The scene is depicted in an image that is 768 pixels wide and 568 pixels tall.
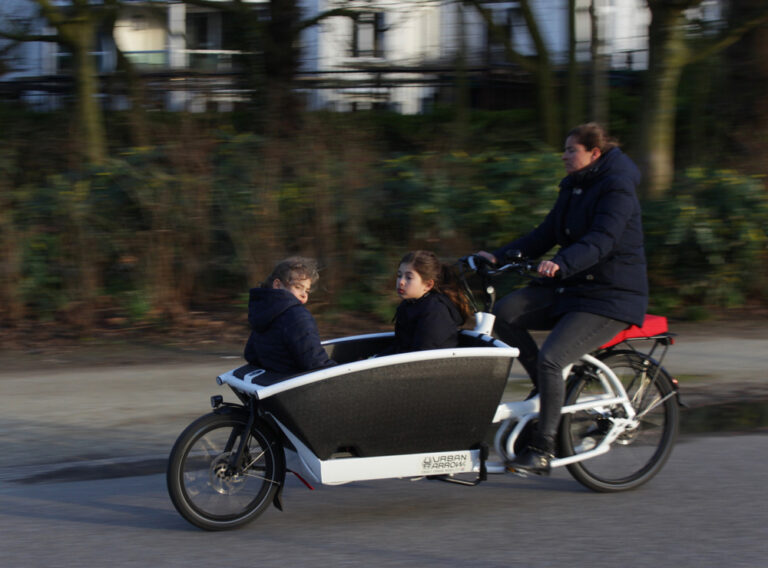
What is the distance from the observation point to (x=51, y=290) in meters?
9.01

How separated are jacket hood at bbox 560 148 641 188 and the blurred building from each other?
20.5 feet

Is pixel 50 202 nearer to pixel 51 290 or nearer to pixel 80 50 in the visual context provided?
pixel 51 290

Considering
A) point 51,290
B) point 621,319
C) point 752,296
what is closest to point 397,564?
point 621,319

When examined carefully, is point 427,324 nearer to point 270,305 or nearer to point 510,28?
point 270,305

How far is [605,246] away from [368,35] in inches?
338

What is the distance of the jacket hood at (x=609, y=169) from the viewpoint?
4.50 metres

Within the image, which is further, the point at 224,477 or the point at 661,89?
the point at 661,89

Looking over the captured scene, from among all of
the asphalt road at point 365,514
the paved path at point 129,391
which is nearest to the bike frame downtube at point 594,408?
the asphalt road at point 365,514

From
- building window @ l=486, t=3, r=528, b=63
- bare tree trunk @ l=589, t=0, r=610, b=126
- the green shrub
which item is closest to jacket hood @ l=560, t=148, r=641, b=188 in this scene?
the green shrub

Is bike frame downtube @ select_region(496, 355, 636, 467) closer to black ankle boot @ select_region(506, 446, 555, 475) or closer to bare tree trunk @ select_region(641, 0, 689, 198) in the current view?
black ankle boot @ select_region(506, 446, 555, 475)

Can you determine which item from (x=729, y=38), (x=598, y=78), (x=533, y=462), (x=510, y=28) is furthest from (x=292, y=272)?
(x=510, y=28)

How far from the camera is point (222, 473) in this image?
4215mm

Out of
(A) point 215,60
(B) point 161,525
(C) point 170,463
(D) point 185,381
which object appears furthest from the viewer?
(A) point 215,60

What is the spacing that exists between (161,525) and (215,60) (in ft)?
28.6
